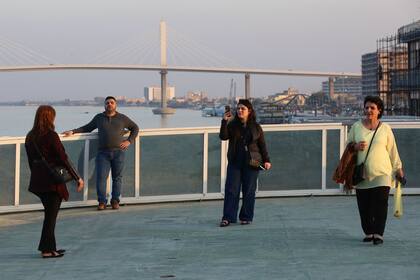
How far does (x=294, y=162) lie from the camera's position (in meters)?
9.50

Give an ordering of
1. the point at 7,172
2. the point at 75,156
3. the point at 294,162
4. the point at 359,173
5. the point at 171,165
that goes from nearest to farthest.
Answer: the point at 359,173 → the point at 7,172 → the point at 75,156 → the point at 171,165 → the point at 294,162

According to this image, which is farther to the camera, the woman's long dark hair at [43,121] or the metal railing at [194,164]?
the metal railing at [194,164]

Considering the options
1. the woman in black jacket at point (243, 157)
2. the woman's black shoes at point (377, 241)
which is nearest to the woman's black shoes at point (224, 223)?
the woman in black jacket at point (243, 157)

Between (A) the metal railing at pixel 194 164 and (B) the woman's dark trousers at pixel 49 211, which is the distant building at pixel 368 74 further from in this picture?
(B) the woman's dark trousers at pixel 49 211

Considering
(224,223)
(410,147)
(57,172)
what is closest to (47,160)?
(57,172)

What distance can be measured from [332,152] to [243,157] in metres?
2.55

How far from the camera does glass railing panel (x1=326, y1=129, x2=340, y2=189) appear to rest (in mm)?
9516

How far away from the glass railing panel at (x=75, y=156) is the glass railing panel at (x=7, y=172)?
57 cm

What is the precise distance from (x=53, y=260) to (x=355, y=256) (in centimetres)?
199

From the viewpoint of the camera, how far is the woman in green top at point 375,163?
6027 mm

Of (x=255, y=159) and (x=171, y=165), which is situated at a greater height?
(x=255, y=159)

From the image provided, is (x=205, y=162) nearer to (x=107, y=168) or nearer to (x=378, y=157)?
(x=107, y=168)

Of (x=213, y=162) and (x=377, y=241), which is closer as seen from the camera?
(x=377, y=241)

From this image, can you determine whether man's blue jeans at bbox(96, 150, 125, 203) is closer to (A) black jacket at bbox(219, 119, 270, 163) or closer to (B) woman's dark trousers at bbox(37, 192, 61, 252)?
(A) black jacket at bbox(219, 119, 270, 163)
